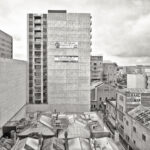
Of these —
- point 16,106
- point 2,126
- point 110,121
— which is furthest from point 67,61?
point 2,126

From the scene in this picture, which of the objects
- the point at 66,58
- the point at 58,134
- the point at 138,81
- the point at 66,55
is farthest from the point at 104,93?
the point at 58,134

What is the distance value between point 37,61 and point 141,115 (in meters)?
36.9

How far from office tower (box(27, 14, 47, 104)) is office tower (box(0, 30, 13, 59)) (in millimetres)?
64066

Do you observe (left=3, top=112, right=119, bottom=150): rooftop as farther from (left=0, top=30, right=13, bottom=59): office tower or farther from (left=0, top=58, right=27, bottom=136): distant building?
(left=0, top=30, right=13, bottom=59): office tower

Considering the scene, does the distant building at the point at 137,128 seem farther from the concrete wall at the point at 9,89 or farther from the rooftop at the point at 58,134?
the concrete wall at the point at 9,89

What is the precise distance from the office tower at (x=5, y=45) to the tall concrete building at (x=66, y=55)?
228 feet

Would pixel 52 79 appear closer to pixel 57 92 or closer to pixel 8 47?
pixel 57 92

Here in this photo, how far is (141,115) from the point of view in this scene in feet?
107

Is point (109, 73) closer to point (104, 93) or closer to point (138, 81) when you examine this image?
point (138, 81)

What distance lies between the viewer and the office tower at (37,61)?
52750mm

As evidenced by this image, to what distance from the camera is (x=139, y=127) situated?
30891mm

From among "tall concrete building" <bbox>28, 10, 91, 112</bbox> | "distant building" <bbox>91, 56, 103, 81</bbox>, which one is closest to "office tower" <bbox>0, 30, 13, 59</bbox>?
"distant building" <bbox>91, 56, 103, 81</bbox>

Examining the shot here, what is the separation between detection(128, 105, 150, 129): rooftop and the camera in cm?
2970

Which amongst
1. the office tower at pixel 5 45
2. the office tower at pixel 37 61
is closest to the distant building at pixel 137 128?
the office tower at pixel 37 61
